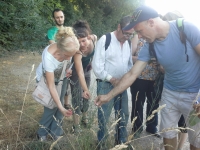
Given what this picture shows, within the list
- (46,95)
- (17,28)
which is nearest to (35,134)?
(46,95)

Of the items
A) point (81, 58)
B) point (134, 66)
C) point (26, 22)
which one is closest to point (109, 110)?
point (134, 66)

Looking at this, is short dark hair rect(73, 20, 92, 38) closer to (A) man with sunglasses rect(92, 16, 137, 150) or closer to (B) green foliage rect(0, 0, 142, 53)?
(A) man with sunglasses rect(92, 16, 137, 150)

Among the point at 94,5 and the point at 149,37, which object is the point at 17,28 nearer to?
the point at 149,37

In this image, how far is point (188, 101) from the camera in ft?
8.87

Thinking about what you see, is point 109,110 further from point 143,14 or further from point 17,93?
point 17,93

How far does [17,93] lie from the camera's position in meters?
5.50

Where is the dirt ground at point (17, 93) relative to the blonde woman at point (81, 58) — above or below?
below

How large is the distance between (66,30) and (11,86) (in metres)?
3.68

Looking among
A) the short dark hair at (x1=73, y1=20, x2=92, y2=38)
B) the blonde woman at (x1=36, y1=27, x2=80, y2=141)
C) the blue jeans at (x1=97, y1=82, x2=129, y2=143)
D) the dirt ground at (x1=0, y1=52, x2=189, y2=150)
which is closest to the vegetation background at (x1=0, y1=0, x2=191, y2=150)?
the dirt ground at (x1=0, y1=52, x2=189, y2=150)

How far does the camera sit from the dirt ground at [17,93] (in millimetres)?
3396

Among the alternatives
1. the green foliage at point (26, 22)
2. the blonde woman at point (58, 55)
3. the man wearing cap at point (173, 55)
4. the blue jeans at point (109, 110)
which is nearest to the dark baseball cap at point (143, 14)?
the man wearing cap at point (173, 55)

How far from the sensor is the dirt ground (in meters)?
3.40

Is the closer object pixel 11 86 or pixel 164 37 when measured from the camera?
pixel 164 37

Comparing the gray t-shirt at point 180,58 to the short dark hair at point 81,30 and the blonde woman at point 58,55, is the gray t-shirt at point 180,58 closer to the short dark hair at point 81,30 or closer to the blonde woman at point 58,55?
the blonde woman at point 58,55
